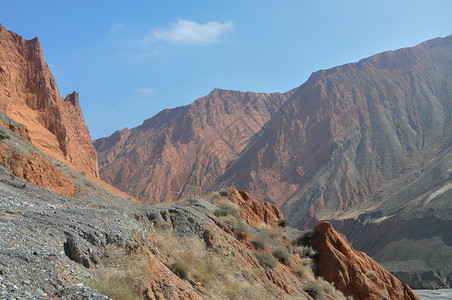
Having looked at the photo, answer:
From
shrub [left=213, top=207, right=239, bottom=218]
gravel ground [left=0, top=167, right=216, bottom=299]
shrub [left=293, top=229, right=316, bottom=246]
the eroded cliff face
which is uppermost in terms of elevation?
the eroded cliff face

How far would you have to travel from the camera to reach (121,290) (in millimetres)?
6438

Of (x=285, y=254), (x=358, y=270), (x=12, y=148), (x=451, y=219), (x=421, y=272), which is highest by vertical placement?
(x=12, y=148)

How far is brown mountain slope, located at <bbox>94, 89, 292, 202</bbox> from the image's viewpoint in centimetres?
11194

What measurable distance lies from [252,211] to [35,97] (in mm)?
41529

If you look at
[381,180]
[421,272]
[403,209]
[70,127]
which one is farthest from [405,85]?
[70,127]

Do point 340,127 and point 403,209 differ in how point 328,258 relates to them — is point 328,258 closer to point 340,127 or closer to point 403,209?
point 403,209

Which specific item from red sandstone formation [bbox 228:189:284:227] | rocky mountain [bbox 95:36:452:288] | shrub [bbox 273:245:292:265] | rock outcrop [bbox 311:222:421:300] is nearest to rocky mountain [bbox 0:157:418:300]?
shrub [bbox 273:245:292:265]

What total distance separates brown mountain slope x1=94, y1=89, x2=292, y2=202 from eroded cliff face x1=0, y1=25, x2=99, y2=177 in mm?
46684

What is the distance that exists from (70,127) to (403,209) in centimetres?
5410

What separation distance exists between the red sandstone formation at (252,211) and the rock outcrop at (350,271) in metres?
3.31

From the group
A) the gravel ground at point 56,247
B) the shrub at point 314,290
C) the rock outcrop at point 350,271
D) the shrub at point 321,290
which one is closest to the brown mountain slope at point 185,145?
the rock outcrop at point 350,271

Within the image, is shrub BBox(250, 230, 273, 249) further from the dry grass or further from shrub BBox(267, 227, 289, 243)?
the dry grass

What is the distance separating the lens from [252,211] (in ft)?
80.5

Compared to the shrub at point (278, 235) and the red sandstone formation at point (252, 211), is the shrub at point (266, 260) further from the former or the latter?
the red sandstone formation at point (252, 211)
